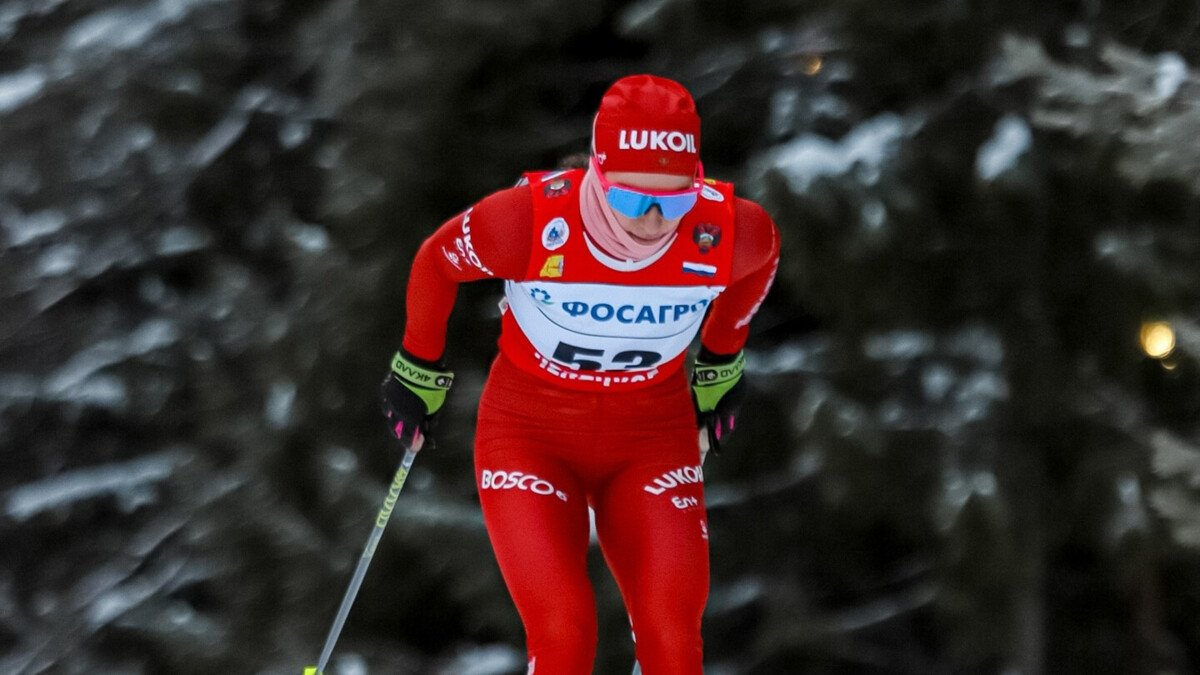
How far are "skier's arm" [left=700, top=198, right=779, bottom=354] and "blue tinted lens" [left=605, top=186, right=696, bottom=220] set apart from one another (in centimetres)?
39

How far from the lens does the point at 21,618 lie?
50.5 feet

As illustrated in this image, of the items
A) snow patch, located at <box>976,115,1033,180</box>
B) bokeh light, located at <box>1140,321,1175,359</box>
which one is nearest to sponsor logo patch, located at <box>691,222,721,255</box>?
snow patch, located at <box>976,115,1033,180</box>

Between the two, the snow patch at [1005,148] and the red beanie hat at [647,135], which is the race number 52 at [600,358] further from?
the snow patch at [1005,148]

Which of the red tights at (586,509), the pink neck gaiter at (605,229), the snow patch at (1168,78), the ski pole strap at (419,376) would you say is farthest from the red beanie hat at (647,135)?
the snow patch at (1168,78)

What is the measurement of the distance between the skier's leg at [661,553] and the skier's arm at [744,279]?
14.4 inches

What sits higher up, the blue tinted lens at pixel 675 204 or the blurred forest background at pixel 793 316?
the blue tinted lens at pixel 675 204

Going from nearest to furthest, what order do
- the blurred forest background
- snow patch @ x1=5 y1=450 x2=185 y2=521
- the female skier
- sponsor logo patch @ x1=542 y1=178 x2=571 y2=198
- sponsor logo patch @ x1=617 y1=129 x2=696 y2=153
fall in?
sponsor logo patch @ x1=617 y1=129 x2=696 y2=153
the female skier
sponsor logo patch @ x1=542 y1=178 x2=571 y2=198
the blurred forest background
snow patch @ x1=5 y1=450 x2=185 y2=521

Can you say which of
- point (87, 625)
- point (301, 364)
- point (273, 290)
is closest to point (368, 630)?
point (301, 364)

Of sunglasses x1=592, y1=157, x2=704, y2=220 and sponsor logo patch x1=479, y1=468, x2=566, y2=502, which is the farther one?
sponsor logo patch x1=479, y1=468, x2=566, y2=502

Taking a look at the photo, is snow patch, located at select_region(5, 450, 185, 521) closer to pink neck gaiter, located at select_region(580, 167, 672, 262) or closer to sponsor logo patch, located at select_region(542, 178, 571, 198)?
sponsor logo patch, located at select_region(542, 178, 571, 198)

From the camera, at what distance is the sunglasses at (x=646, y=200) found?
3.44 meters

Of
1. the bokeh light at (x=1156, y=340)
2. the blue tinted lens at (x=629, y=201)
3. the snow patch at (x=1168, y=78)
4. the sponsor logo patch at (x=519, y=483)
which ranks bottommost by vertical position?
the bokeh light at (x=1156, y=340)

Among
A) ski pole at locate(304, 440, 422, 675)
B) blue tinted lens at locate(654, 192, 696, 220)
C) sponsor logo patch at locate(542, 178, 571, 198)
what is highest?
blue tinted lens at locate(654, 192, 696, 220)

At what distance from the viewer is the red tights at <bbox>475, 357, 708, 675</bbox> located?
11.9 feet
